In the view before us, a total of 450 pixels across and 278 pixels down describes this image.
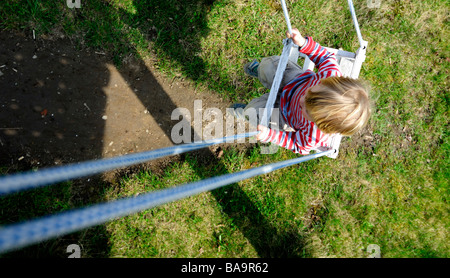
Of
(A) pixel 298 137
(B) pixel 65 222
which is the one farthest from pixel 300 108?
(B) pixel 65 222

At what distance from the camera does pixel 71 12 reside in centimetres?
328

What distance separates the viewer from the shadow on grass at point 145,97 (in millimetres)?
3141

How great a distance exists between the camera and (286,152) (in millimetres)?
3615

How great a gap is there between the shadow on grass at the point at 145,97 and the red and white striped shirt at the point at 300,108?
1.12m

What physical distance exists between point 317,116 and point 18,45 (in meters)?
3.25

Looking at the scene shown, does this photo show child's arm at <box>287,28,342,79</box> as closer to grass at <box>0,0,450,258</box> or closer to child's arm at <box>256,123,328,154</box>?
child's arm at <box>256,123,328,154</box>

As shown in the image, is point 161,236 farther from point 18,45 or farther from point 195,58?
point 18,45

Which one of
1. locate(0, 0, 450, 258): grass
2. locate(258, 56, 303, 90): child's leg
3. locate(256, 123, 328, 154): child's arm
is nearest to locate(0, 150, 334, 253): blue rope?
locate(256, 123, 328, 154): child's arm

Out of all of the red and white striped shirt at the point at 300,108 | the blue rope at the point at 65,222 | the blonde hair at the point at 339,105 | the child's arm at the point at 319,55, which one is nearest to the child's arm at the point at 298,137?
the red and white striped shirt at the point at 300,108

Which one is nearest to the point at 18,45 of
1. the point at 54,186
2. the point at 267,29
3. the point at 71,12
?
the point at 71,12

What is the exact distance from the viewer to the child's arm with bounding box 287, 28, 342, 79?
2385mm

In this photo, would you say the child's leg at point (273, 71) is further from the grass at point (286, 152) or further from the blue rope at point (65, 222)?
the blue rope at point (65, 222)

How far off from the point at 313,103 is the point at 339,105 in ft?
0.58
